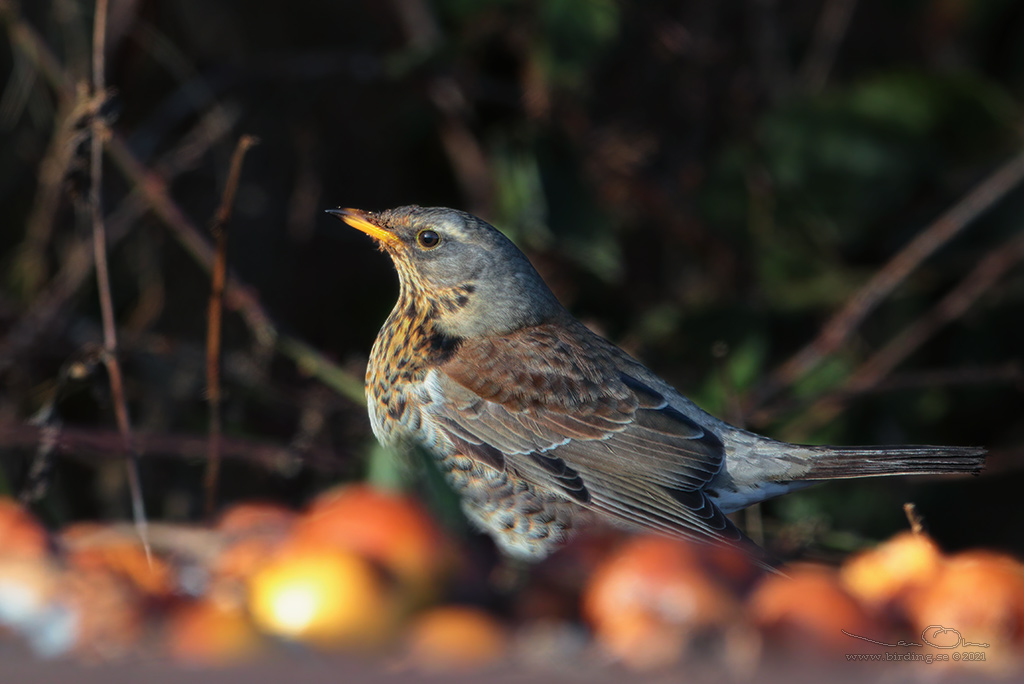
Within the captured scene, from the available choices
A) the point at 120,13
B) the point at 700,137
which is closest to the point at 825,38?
the point at 700,137

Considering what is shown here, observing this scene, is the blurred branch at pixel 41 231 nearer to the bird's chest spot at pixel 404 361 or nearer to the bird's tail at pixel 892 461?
the bird's chest spot at pixel 404 361

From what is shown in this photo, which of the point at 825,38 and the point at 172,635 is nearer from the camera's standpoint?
the point at 172,635

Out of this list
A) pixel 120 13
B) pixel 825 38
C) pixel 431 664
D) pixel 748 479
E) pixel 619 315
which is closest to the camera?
pixel 431 664

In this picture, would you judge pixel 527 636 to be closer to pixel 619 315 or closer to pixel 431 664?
pixel 431 664

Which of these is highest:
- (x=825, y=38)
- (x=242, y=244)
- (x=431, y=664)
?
(x=825, y=38)

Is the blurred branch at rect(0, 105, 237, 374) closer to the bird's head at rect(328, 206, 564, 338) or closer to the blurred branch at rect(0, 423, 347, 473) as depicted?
the blurred branch at rect(0, 423, 347, 473)

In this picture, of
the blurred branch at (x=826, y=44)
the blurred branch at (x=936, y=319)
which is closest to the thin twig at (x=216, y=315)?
the blurred branch at (x=936, y=319)

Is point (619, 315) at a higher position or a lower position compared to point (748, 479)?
higher

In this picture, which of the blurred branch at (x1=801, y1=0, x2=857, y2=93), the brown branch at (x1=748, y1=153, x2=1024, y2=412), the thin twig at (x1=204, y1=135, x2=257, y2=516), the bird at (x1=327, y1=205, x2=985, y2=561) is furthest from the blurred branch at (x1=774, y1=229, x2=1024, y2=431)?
the thin twig at (x1=204, y1=135, x2=257, y2=516)
